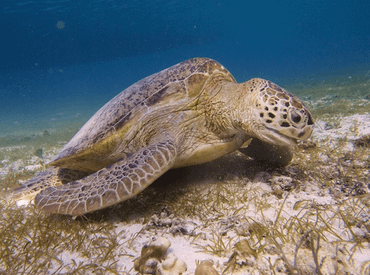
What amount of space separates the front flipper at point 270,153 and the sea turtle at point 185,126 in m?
0.01

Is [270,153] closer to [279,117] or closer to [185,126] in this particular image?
[279,117]

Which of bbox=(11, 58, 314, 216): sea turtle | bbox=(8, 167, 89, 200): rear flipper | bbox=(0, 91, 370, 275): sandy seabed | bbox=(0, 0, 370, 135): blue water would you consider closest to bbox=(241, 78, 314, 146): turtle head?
bbox=(11, 58, 314, 216): sea turtle

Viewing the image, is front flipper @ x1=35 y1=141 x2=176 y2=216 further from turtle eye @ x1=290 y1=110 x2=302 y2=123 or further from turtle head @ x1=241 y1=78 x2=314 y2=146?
turtle eye @ x1=290 y1=110 x2=302 y2=123

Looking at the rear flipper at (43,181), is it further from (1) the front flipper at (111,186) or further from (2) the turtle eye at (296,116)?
(2) the turtle eye at (296,116)

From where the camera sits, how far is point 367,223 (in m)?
1.40

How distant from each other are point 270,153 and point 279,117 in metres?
0.71

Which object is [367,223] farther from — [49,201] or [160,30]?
[160,30]

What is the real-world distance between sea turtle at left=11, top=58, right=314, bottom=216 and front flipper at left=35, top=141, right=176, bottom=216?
0.01m

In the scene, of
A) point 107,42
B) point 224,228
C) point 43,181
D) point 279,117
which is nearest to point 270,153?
point 279,117

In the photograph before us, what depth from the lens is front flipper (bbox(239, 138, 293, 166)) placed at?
2.53 meters

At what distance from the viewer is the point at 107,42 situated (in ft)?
168

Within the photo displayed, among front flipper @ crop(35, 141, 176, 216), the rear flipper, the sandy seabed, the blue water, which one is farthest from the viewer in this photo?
the blue water

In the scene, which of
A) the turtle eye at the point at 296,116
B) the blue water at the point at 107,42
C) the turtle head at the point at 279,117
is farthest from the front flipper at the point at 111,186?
the blue water at the point at 107,42

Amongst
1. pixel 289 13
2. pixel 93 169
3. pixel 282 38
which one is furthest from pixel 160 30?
pixel 282 38
